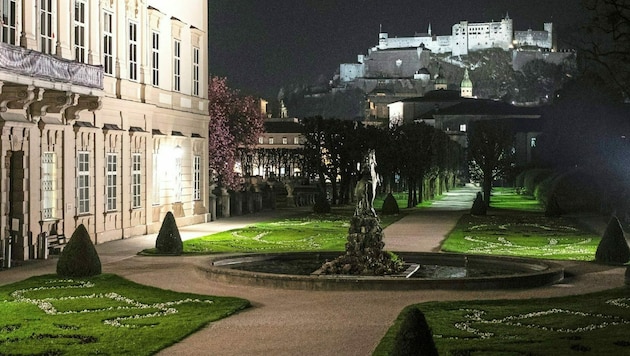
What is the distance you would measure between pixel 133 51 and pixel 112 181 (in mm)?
5530

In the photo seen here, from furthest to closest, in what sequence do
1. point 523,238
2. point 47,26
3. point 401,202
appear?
point 401,202, point 523,238, point 47,26

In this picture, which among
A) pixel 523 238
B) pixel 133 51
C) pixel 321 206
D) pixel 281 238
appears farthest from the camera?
pixel 321 206

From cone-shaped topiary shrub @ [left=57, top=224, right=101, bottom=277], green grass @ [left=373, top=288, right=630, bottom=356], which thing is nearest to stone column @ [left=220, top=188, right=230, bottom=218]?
cone-shaped topiary shrub @ [left=57, top=224, right=101, bottom=277]

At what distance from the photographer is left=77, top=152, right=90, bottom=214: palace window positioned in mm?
30266

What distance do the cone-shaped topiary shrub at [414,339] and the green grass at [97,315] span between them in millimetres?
4873

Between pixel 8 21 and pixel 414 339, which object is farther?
pixel 8 21

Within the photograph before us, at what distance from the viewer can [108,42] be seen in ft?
108

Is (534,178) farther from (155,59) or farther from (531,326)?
(531,326)

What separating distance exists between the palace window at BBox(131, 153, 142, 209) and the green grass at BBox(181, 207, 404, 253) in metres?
3.15

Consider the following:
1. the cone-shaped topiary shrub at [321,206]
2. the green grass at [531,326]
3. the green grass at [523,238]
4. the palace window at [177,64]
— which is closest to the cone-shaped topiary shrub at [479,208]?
the green grass at [523,238]

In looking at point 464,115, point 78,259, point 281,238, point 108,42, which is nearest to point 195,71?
point 108,42

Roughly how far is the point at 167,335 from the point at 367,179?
8480 mm

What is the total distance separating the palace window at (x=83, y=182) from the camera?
30266 millimetres

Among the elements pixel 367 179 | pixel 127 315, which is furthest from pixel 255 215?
pixel 127 315
